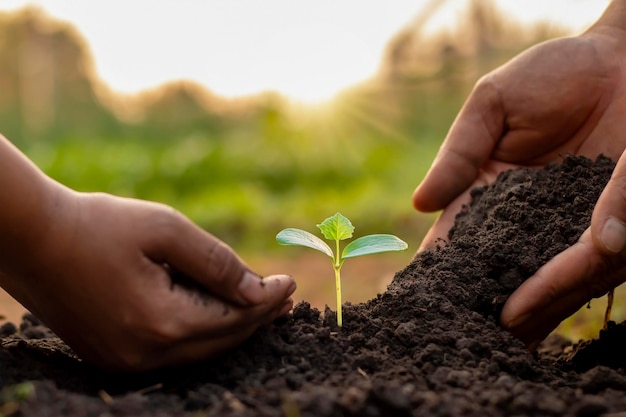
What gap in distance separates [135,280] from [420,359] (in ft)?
2.21

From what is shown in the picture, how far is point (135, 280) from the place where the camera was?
4.36 ft

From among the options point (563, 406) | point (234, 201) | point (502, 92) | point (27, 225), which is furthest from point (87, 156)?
point (563, 406)

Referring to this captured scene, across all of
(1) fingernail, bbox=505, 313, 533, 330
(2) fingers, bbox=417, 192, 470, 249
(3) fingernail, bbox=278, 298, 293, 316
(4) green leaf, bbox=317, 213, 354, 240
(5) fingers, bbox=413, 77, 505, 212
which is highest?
(5) fingers, bbox=413, 77, 505, 212

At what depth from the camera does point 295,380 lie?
4.48 ft

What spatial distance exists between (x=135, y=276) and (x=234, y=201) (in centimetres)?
536

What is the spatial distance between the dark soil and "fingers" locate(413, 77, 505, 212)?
378mm

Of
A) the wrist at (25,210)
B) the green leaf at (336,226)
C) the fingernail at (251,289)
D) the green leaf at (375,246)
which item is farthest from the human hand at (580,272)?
the wrist at (25,210)

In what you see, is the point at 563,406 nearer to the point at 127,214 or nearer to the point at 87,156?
the point at 127,214

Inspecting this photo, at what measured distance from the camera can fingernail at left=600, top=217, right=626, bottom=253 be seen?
1.75 m

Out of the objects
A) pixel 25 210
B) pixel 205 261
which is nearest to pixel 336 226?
pixel 205 261

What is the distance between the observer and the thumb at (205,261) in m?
1.31

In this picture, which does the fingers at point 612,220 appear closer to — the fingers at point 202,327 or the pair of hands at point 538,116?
the pair of hands at point 538,116

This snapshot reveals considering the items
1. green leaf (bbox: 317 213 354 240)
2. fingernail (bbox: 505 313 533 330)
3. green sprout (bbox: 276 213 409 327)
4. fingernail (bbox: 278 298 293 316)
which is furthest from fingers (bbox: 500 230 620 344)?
fingernail (bbox: 278 298 293 316)

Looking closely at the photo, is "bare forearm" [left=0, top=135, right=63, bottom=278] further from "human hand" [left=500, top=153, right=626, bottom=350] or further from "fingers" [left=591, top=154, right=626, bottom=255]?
"fingers" [left=591, top=154, right=626, bottom=255]
